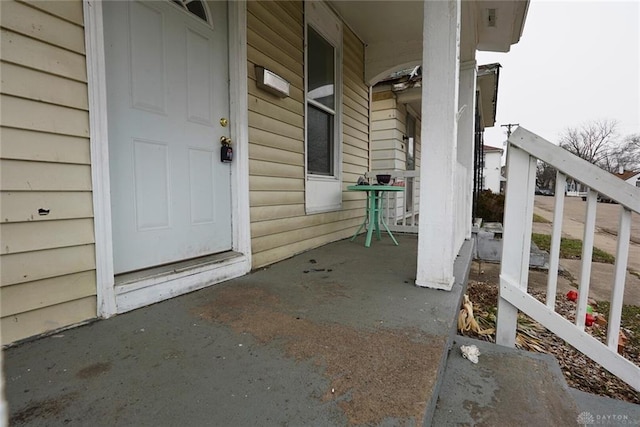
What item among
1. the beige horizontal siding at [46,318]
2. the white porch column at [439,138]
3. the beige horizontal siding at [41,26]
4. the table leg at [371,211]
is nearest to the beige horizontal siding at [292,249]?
the table leg at [371,211]

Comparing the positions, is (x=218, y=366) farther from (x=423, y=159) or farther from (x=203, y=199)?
(x=423, y=159)

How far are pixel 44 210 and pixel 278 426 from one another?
1.35 m

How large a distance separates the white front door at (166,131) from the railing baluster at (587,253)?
2.20 meters

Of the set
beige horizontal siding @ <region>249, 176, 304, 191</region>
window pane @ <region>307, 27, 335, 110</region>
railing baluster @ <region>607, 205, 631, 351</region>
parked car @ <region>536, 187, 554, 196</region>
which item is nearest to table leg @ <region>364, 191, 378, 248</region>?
beige horizontal siding @ <region>249, 176, 304, 191</region>

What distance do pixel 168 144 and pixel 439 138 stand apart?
68.1 inches

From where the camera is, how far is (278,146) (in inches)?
110

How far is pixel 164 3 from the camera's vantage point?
6.23ft

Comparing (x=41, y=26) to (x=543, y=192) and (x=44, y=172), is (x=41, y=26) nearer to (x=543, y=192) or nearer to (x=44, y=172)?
(x=44, y=172)

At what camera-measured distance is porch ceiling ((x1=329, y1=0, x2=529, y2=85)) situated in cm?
315

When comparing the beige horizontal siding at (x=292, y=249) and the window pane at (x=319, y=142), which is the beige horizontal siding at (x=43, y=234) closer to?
the beige horizontal siding at (x=292, y=249)

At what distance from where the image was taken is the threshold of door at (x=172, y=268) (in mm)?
1715

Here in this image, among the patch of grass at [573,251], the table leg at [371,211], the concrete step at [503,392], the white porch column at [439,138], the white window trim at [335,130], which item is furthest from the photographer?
the patch of grass at [573,251]

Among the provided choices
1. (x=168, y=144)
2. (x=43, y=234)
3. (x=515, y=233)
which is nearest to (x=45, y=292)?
(x=43, y=234)

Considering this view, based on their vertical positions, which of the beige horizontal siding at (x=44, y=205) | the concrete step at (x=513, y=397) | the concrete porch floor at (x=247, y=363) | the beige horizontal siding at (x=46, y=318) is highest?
the beige horizontal siding at (x=44, y=205)
